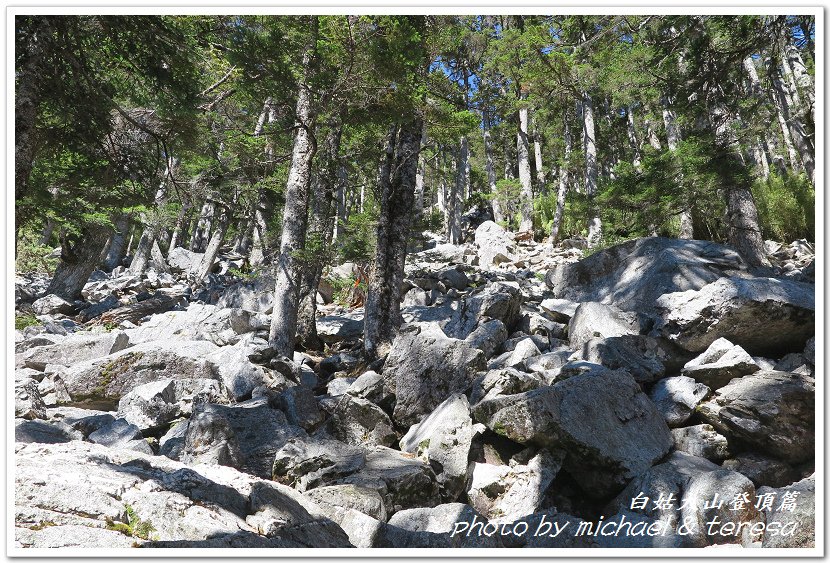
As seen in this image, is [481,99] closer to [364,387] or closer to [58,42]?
[364,387]

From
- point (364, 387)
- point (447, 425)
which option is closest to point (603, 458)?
point (447, 425)

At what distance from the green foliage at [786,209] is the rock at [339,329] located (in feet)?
35.7

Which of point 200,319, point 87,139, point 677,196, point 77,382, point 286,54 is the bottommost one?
point 77,382

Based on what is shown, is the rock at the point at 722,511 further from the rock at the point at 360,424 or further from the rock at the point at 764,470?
the rock at the point at 360,424

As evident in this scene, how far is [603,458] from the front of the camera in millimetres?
4199

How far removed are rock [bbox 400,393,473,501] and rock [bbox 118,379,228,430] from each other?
8.95ft

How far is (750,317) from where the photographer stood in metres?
5.62

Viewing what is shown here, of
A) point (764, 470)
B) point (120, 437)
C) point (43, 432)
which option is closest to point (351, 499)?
point (120, 437)

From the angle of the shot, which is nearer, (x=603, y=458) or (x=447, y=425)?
(x=603, y=458)

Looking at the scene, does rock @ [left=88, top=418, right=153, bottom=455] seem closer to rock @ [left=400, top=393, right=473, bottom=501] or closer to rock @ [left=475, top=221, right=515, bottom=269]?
rock @ [left=400, top=393, right=473, bottom=501]

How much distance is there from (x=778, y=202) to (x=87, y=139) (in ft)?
50.1

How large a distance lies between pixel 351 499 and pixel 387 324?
16.4 ft

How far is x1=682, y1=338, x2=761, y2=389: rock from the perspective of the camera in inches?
201
